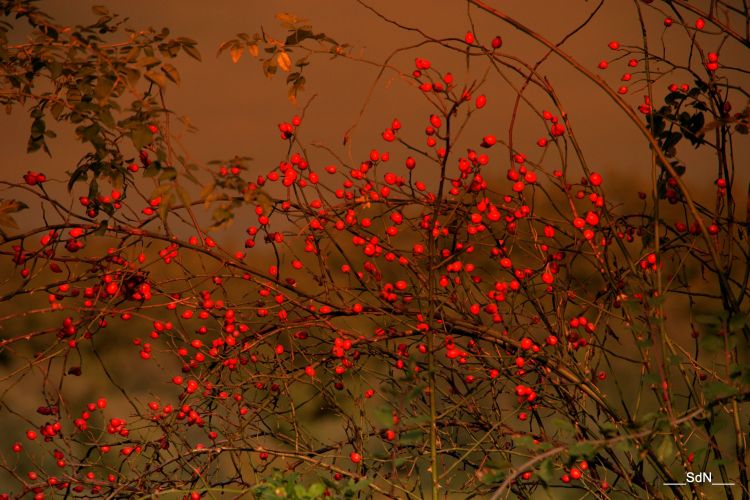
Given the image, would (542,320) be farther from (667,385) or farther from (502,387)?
(667,385)

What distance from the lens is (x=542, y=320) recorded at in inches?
93.7

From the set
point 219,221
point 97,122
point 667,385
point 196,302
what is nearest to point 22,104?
point 97,122

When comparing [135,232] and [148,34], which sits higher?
[148,34]

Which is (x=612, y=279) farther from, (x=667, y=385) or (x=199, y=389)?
(x=199, y=389)

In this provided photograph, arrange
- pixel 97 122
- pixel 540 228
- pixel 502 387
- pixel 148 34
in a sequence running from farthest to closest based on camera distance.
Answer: pixel 540 228
pixel 502 387
pixel 148 34
pixel 97 122

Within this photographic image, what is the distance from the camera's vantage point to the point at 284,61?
6.54ft

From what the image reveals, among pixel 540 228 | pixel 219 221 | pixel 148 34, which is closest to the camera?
pixel 219 221

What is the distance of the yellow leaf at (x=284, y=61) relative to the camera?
198cm

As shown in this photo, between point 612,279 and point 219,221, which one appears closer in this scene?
point 219,221

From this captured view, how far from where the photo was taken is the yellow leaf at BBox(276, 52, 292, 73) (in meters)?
1.98

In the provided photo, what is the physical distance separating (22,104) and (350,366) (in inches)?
39.8

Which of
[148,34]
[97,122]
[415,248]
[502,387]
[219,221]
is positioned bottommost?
[502,387]

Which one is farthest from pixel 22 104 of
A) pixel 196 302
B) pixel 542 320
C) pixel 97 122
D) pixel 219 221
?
pixel 542 320

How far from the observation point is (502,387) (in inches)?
100.0
